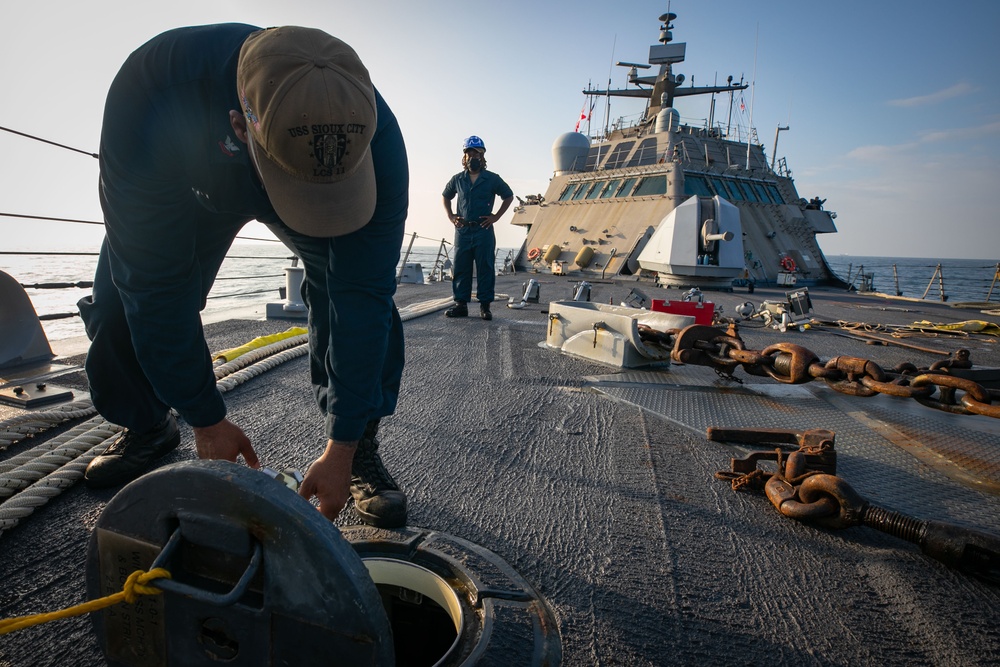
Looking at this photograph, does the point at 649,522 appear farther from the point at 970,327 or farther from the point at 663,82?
the point at 663,82

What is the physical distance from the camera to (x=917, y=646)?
41.4 inches

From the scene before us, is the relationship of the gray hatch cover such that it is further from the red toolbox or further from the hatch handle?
the red toolbox

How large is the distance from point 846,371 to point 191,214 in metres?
2.03

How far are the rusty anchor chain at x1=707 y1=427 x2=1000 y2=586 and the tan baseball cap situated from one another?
142 centimetres

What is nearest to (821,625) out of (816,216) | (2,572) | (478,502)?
(478,502)

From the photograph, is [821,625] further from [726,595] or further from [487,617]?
[487,617]

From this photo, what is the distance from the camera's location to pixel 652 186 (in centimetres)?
1462

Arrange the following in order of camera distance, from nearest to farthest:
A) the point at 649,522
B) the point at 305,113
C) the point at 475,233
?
1. the point at 305,113
2. the point at 649,522
3. the point at 475,233

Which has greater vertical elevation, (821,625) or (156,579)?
(156,579)

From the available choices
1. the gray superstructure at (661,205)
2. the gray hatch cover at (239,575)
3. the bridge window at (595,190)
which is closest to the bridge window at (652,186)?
the gray superstructure at (661,205)

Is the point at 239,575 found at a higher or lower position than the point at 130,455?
higher

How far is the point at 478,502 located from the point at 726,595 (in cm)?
70

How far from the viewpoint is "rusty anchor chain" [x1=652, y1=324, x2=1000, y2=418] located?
1506mm

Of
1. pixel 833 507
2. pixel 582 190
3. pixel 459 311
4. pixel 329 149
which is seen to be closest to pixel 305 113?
pixel 329 149
